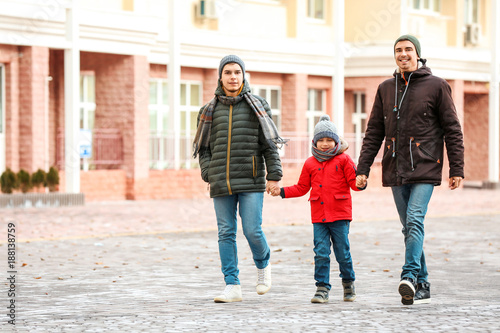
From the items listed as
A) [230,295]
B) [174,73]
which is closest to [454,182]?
[230,295]

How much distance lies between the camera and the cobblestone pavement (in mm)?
7477

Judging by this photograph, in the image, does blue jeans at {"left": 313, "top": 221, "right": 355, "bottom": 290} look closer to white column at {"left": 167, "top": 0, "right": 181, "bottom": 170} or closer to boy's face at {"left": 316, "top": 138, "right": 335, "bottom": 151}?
boy's face at {"left": 316, "top": 138, "right": 335, "bottom": 151}

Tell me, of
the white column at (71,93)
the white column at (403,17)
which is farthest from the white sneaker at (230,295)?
the white column at (403,17)

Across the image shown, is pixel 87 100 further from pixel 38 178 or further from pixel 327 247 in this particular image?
pixel 327 247

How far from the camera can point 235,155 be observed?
8.54m

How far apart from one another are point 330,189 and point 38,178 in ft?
48.6

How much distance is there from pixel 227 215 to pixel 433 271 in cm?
307

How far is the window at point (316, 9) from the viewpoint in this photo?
34.1m

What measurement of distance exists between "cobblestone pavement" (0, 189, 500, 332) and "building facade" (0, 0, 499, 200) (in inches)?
205

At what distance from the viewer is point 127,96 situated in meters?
26.2

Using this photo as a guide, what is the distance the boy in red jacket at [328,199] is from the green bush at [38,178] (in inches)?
575

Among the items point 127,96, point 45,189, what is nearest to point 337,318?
point 45,189

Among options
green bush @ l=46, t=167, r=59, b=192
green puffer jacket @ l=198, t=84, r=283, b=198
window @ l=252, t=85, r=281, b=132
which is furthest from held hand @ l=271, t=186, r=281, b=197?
window @ l=252, t=85, r=281, b=132

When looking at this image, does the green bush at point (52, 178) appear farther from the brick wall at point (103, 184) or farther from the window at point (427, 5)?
the window at point (427, 5)
